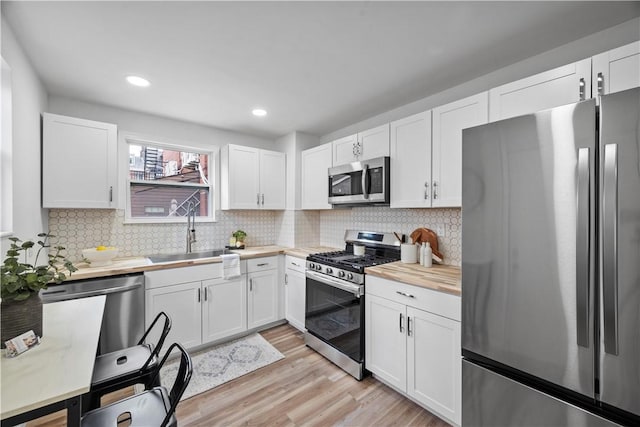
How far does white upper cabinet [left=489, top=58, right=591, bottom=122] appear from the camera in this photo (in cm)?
147

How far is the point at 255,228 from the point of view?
3809 millimetres

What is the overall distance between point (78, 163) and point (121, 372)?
1.93 meters

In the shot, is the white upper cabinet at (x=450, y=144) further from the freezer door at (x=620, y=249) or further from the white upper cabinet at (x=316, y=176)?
the white upper cabinet at (x=316, y=176)

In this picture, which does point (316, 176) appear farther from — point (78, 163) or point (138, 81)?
point (78, 163)

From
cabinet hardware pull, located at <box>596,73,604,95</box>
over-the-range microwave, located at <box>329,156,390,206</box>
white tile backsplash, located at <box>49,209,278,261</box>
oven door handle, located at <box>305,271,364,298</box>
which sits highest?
cabinet hardware pull, located at <box>596,73,604,95</box>

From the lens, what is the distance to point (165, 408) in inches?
46.8

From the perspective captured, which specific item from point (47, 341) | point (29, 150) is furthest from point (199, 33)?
point (47, 341)

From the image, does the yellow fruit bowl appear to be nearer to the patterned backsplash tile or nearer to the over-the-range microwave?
the patterned backsplash tile

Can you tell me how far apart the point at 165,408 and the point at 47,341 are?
564 millimetres

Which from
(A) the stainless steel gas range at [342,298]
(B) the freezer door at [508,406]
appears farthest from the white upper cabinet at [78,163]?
(B) the freezer door at [508,406]

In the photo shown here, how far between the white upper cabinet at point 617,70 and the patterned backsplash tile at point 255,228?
1.20 metres

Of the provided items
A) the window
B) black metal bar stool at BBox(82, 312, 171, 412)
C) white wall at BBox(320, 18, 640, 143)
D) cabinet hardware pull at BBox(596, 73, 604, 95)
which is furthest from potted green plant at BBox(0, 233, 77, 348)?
white wall at BBox(320, 18, 640, 143)

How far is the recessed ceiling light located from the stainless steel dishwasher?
1.62 meters

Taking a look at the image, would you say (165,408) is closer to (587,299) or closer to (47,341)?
(47,341)
